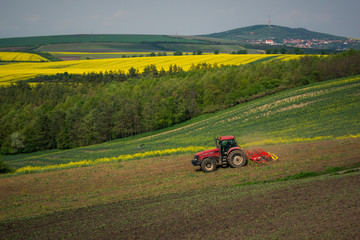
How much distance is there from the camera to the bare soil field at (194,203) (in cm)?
1185

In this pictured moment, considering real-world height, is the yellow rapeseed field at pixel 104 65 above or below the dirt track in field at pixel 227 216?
above

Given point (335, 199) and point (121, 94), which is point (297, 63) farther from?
point (335, 199)

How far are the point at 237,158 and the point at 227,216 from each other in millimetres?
9610

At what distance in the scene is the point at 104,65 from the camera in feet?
404

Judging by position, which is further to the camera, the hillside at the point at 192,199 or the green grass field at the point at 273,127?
the green grass field at the point at 273,127

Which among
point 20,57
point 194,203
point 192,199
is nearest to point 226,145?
point 192,199

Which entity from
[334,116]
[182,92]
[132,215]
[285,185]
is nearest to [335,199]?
[285,185]

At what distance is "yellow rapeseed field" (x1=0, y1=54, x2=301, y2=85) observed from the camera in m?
107

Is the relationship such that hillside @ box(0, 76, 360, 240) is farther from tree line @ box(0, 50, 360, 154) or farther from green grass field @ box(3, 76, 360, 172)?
tree line @ box(0, 50, 360, 154)

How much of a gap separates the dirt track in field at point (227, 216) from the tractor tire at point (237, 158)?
5062 mm

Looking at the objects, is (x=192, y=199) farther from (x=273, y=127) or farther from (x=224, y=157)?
(x=273, y=127)

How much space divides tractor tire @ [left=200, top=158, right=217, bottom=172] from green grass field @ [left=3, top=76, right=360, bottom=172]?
424 inches

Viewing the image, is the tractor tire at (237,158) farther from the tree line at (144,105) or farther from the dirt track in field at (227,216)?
the tree line at (144,105)

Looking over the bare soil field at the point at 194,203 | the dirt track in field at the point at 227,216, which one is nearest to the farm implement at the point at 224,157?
A: the bare soil field at the point at 194,203
